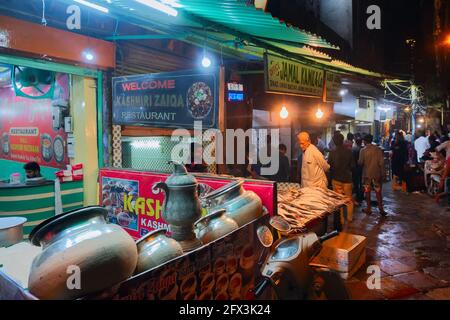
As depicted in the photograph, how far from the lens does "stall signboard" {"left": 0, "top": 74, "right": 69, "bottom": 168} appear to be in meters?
6.20

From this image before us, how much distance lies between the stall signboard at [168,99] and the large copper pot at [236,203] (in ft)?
3.93

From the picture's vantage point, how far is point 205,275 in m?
2.15

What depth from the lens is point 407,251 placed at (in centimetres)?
630

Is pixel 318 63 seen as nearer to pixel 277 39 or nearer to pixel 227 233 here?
pixel 277 39

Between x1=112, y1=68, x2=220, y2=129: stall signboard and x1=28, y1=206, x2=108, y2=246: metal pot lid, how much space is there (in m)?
2.34

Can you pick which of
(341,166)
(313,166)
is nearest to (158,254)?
(313,166)

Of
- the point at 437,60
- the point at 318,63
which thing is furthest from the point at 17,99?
the point at 437,60

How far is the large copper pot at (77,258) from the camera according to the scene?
1.58 meters

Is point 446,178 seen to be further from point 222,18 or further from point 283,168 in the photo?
point 222,18

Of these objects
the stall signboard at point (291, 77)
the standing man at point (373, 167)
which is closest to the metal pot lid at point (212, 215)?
the stall signboard at point (291, 77)

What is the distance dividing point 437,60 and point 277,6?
19.3m

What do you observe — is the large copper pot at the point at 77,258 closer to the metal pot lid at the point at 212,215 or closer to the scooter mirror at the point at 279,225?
the metal pot lid at the point at 212,215

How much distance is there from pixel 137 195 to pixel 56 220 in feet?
7.92

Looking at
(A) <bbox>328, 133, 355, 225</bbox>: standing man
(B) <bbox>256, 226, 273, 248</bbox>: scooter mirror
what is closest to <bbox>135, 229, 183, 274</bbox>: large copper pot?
(B) <bbox>256, 226, 273, 248</bbox>: scooter mirror
